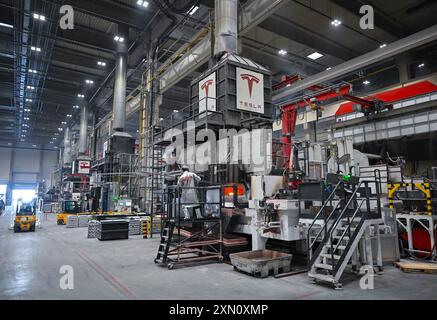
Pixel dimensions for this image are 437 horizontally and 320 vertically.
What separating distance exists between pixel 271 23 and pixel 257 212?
1031 centimetres

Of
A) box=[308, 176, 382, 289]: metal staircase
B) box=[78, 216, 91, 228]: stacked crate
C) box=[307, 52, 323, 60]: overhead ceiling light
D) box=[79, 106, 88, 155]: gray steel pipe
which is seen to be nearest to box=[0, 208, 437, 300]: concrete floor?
box=[308, 176, 382, 289]: metal staircase

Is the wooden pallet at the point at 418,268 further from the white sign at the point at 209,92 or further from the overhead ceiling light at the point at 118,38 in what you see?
the overhead ceiling light at the point at 118,38

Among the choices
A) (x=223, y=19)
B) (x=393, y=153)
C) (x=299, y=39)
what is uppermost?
(x=299, y=39)

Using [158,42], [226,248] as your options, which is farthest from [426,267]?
[158,42]

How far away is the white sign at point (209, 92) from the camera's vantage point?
361 inches

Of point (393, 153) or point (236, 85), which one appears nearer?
point (236, 85)

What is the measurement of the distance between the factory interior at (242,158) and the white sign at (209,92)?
0.07 metres

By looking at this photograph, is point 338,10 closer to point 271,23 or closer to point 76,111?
point 271,23

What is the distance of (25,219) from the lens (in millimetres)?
13492

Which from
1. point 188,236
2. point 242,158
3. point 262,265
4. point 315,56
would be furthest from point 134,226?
point 315,56

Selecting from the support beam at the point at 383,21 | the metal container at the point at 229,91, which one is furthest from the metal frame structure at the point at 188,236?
the support beam at the point at 383,21
